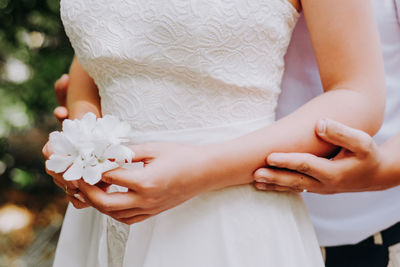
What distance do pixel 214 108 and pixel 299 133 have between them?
7.4 inches

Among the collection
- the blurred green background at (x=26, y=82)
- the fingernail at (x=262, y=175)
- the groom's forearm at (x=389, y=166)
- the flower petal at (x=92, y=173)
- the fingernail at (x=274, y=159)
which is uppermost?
the blurred green background at (x=26, y=82)

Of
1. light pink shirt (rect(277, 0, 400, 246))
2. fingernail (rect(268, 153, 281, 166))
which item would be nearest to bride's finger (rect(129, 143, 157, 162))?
fingernail (rect(268, 153, 281, 166))

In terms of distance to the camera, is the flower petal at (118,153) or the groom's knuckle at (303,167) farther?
the groom's knuckle at (303,167)

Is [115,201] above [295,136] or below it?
below

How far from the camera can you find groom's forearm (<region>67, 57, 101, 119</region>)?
3.76ft

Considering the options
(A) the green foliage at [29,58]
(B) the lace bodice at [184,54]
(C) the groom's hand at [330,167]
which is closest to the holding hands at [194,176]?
(C) the groom's hand at [330,167]

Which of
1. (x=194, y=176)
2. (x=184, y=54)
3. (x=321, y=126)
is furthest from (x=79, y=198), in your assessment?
(x=321, y=126)

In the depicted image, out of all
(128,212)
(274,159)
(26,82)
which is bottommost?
(128,212)

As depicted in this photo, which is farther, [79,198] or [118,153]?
[79,198]

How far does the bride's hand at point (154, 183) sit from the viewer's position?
0.74m

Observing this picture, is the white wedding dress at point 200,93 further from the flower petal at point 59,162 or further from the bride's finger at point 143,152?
the flower petal at point 59,162

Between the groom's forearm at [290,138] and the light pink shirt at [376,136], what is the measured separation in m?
0.26

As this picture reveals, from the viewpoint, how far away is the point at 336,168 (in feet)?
2.76

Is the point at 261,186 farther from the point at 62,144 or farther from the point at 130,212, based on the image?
the point at 62,144
